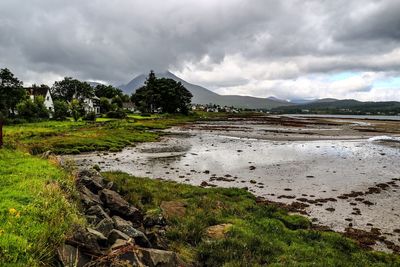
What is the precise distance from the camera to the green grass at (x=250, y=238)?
1091 cm

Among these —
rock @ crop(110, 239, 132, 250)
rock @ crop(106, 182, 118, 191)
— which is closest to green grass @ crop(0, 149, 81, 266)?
rock @ crop(110, 239, 132, 250)

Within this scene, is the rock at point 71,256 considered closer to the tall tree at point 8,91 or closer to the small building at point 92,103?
the tall tree at point 8,91

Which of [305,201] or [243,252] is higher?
[243,252]

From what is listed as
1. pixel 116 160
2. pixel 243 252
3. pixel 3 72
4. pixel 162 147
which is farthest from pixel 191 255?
pixel 3 72

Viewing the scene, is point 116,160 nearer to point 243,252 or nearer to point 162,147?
point 162,147

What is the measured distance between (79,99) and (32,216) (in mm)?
143834

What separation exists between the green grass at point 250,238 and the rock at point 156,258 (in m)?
1.90

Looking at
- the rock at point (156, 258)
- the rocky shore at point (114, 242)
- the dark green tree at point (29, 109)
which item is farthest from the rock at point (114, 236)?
the dark green tree at point (29, 109)

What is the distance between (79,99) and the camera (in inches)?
5591

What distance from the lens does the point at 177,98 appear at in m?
142

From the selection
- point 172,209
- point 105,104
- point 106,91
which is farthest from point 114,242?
point 106,91

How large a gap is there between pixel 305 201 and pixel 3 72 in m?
77.5

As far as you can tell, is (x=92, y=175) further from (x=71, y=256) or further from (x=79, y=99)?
(x=79, y=99)

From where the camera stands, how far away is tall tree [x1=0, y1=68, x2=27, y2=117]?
2973 inches
